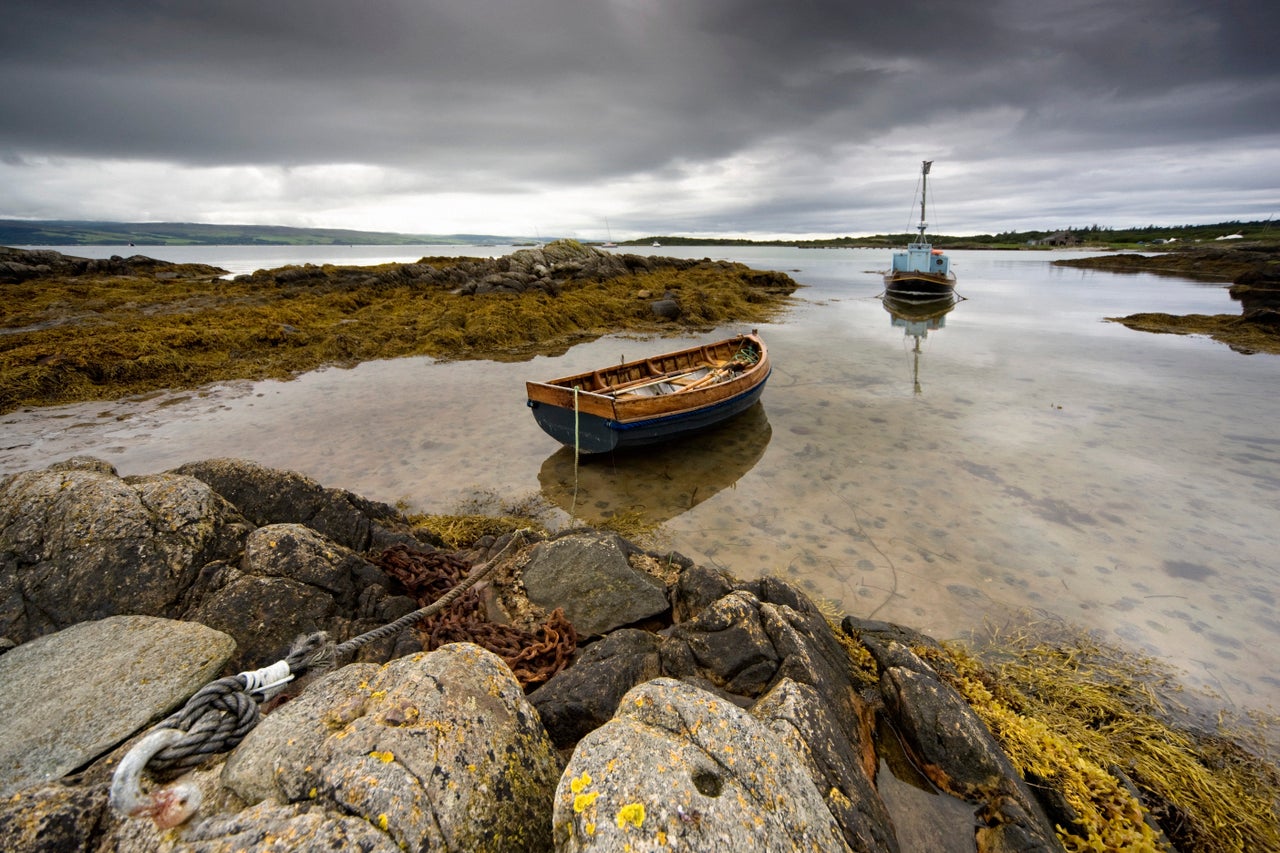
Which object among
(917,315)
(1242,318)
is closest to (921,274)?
(917,315)

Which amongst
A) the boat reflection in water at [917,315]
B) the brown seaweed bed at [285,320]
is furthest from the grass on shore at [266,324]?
the boat reflection in water at [917,315]

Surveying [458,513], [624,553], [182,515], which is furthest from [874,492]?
[182,515]

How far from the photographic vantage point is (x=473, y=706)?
2.71m

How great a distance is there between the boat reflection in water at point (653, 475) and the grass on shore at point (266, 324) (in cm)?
1003

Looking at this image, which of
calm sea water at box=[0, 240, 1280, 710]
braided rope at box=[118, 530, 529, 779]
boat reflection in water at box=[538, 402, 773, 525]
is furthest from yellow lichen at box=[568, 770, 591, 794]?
boat reflection in water at box=[538, 402, 773, 525]

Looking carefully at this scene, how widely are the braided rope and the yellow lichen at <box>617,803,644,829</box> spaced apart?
2.21m

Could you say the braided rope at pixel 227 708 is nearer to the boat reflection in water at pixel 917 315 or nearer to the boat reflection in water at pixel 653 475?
the boat reflection in water at pixel 653 475

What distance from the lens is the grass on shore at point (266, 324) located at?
1451 cm

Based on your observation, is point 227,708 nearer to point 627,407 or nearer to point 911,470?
point 627,407

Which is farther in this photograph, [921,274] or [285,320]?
[921,274]

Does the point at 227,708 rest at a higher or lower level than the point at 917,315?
lower

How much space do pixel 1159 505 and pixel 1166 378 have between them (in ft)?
39.3

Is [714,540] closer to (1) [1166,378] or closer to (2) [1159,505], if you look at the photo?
(2) [1159,505]

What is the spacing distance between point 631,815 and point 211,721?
2.37 metres
